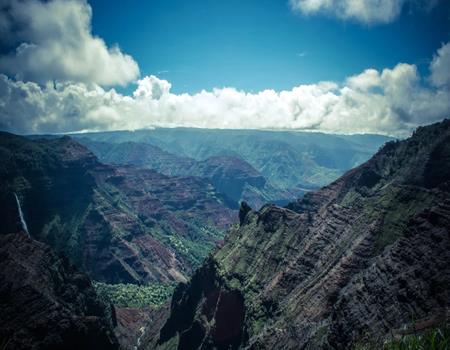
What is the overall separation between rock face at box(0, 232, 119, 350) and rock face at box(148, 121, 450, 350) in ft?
117

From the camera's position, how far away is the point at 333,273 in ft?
267

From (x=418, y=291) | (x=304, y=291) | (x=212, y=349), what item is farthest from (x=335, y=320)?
(x=212, y=349)

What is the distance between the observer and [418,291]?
174 feet

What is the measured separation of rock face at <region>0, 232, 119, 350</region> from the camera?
6931 centimetres

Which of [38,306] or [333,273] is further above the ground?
[333,273]

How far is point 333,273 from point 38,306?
2435 inches

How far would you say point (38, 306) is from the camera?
7525 cm

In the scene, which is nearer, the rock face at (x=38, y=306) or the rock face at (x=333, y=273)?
the rock face at (x=333, y=273)

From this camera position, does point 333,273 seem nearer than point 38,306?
No

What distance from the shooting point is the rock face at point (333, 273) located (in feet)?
183

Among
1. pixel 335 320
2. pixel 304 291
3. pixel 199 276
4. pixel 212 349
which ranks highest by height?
pixel 335 320

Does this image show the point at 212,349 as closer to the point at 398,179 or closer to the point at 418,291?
the point at 418,291

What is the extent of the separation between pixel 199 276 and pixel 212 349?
33.2 meters

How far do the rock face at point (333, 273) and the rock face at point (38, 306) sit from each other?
1399 inches
